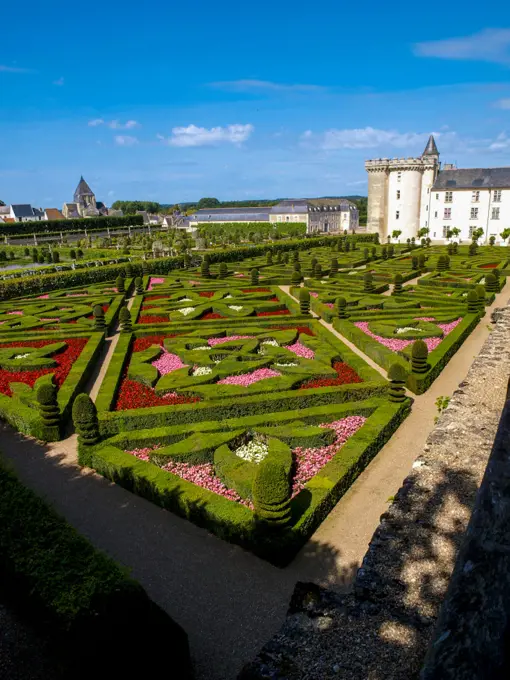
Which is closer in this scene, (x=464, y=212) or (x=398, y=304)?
(x=398, y=304)

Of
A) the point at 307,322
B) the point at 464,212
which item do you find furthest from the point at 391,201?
the point at 307,322

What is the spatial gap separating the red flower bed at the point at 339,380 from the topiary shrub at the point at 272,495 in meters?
5.81

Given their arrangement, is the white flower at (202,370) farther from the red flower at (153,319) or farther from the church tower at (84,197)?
the church tower at (84,197)

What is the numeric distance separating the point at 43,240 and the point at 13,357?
57.4 metres

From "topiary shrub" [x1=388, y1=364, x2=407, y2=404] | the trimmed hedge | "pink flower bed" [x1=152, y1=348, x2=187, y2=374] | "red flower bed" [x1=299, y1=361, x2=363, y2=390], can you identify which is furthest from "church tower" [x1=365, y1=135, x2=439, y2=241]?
the trimmed hedge

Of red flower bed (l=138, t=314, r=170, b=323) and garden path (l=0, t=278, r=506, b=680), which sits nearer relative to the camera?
garden path (l=0, t=278, r=506, b=680)

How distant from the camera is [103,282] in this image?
32875 millimetres

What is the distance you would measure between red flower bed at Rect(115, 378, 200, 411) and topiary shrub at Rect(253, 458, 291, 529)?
5193 millimetres

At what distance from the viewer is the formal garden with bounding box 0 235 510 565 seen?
8.95 metres

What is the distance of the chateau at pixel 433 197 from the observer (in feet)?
182

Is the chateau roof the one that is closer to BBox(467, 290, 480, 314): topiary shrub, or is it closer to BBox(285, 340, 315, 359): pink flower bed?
BBox(467, 290, 480, 314): topiary shrub

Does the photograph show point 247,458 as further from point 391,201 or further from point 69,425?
point 391,201

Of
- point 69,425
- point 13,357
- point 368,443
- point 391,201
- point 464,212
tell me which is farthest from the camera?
point 391,201

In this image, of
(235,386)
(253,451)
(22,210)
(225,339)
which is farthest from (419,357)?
(22,210)
